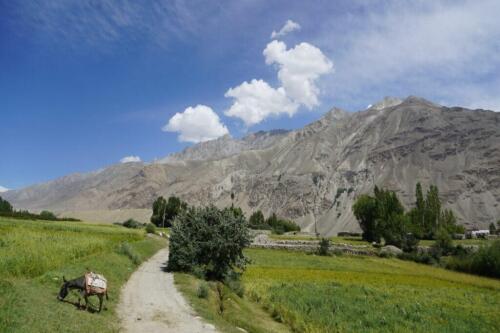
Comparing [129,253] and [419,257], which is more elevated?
[129,253]

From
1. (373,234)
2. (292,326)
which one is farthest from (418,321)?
(373,234)

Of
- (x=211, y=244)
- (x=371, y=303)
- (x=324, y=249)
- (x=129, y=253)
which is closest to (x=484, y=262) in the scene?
(x=324, y=249)

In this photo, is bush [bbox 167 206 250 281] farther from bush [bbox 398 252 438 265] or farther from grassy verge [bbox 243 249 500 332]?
bush [bbox 398 252 438 265]

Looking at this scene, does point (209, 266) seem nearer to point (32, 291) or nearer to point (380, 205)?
point (32, 291)

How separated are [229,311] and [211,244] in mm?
11120

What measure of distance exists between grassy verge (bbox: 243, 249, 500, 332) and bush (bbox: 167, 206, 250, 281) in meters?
2.78

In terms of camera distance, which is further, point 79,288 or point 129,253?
point 129,253

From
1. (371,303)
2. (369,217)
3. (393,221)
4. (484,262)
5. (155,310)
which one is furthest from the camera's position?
(369,217)

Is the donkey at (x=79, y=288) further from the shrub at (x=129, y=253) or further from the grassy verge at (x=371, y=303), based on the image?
the shrub at (x=129, y=253)

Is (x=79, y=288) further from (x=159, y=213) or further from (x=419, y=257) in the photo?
(x=159, y=213)

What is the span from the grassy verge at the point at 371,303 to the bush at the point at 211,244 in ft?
9.11

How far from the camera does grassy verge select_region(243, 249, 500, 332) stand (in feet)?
72.8

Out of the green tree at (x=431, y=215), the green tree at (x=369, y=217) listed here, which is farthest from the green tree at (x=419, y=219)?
the green tree at (x=369, y=217)

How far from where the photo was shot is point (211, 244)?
3234 centimetres
